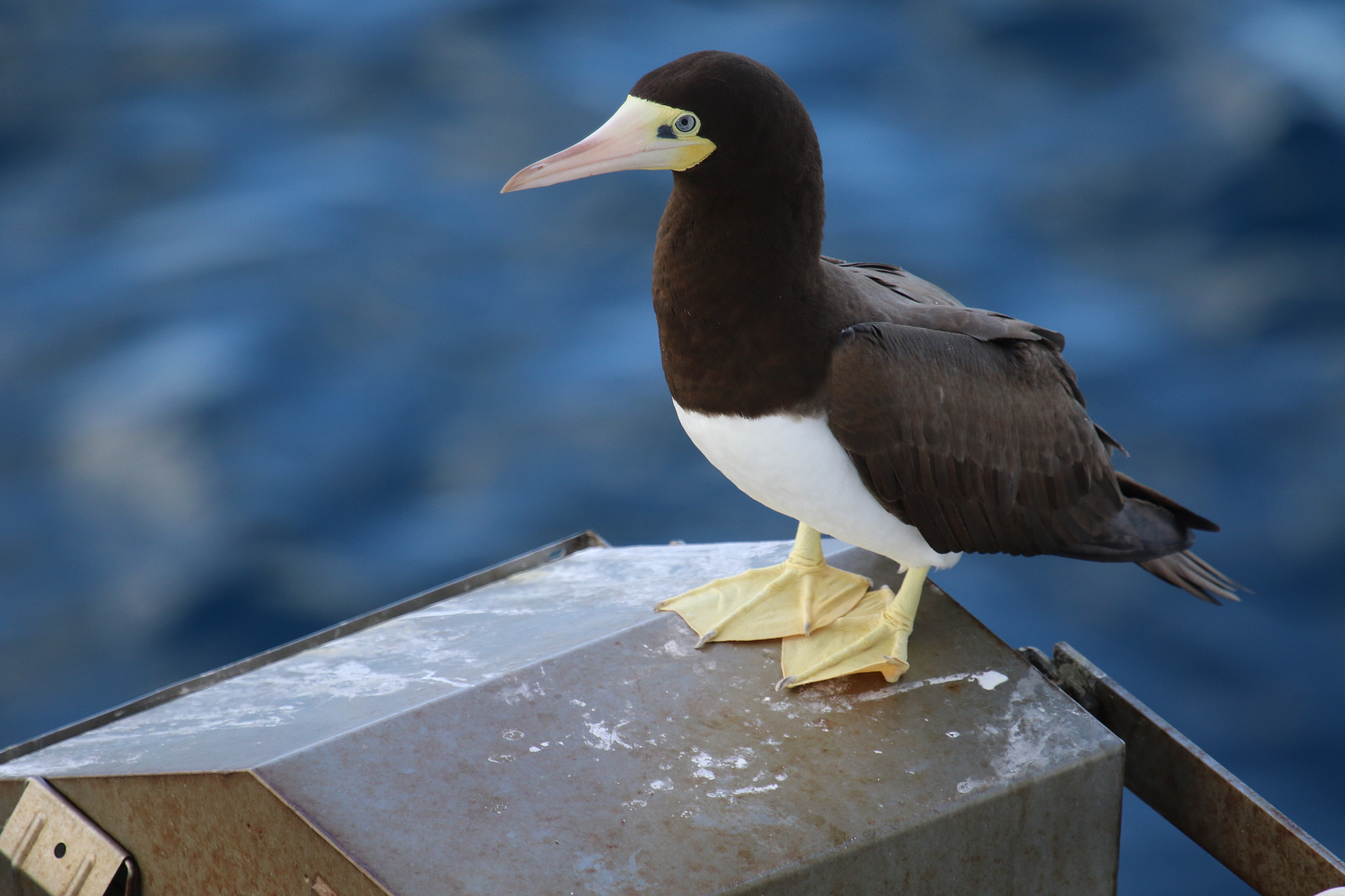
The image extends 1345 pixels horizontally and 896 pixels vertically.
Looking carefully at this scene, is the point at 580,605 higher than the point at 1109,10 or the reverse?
the reverse

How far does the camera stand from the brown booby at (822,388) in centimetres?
266

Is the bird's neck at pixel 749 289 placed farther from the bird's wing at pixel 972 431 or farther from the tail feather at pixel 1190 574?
the tail feather at pixel 1190 574

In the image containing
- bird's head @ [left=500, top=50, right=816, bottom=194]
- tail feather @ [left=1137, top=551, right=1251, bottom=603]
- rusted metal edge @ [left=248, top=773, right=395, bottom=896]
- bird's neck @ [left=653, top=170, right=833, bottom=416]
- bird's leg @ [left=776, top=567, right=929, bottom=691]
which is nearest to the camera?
rusted metal edge @ [left=248, top=773, right=395, bottom=896]

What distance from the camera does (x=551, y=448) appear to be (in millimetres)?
6594

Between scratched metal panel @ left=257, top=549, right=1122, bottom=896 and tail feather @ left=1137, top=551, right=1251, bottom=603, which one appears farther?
tail feather @ left=1137, top=551, right=1251, bottom=603

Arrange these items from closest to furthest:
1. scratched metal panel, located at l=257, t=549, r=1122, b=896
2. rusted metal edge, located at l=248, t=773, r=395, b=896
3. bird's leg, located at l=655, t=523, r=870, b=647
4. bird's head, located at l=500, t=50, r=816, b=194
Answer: rusted metal edge, located at l=248, t=773, r=395, b=896, scratched metal panel, located at l=257, t=549, r=1122, b=896, bird's head, located at l=500, t=50, r=816, b=194, bird's leg, located at l=655, t=523, r=870, b=647

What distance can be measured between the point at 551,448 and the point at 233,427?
151 cm

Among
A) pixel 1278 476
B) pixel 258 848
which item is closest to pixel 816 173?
pixel 258 848

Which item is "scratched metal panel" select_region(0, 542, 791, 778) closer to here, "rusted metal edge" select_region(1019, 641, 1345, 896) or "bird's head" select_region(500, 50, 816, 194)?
"rusted metal edge" select_region(1019, 641, 1345, 896)

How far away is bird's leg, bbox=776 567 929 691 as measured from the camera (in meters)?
3.04

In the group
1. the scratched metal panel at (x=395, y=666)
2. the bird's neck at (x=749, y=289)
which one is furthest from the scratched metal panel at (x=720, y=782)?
the bird's neck at (x=749, y=289)

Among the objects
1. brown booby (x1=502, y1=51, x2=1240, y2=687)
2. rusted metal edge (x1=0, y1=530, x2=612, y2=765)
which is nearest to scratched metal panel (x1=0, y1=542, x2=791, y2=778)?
rusted metal edge (x1=0, y1=530, x2=612, y2=765)

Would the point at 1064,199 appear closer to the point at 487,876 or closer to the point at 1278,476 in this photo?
the point at 1278,476

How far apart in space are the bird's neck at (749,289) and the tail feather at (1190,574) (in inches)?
45.9
